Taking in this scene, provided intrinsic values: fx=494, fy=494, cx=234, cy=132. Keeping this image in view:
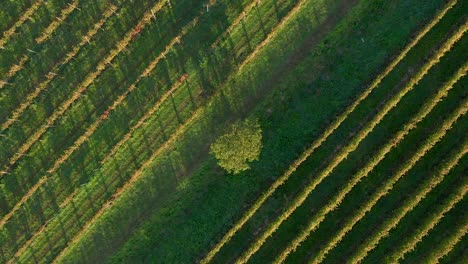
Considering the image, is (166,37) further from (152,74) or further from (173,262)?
(173,262)

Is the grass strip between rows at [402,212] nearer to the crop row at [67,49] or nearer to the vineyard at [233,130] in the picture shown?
the vineyard at [233,130]

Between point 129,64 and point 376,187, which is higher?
point 376,187

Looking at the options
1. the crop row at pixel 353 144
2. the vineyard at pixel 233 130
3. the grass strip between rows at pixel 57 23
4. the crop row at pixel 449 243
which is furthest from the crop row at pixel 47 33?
the crop row at pixel 449 243

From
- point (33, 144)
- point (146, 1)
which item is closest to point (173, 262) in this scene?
point (33, 144)

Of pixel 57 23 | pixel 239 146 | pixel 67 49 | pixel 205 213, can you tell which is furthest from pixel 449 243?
pixel 57 23

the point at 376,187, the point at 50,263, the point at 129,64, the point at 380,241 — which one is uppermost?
the point at 376,187

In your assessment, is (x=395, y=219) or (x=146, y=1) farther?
(x=146, y=1)

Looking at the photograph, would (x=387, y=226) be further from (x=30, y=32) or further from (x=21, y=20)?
(x=21, y=20)
